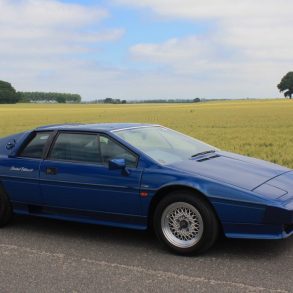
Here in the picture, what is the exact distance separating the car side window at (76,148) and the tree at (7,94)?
366 ft

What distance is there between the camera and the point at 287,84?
123062 mm

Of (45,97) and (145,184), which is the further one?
(45,97)

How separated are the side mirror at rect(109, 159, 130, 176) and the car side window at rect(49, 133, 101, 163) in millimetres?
319

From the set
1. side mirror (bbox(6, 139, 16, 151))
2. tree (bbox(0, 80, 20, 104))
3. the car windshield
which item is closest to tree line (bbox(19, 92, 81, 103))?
tree (bbox(0, 80, 20, 104))

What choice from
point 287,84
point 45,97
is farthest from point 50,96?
point 287,84

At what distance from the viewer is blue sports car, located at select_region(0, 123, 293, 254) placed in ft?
14.5

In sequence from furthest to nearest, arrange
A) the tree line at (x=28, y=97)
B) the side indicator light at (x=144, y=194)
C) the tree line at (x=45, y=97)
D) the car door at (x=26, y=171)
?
the tree line at (x=45, y=97) < the tree line at (x=28, y=97) < the car door at (x=26, y=171) < the side indicator light at (x=144, y=194)

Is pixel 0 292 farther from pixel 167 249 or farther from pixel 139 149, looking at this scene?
pixel 139 149

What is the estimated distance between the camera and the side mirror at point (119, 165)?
15.8 ft

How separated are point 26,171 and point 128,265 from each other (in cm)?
181

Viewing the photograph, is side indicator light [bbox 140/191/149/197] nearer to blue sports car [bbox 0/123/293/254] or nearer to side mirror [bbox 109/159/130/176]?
blue sports car [bbox 0/123/293/254]

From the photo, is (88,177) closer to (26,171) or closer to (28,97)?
(26,171)

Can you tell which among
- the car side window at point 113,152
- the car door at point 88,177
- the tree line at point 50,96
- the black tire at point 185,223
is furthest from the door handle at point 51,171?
the tree line at point 50,96

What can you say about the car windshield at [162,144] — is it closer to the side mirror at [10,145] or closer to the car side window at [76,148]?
the car side window at [76,148]
